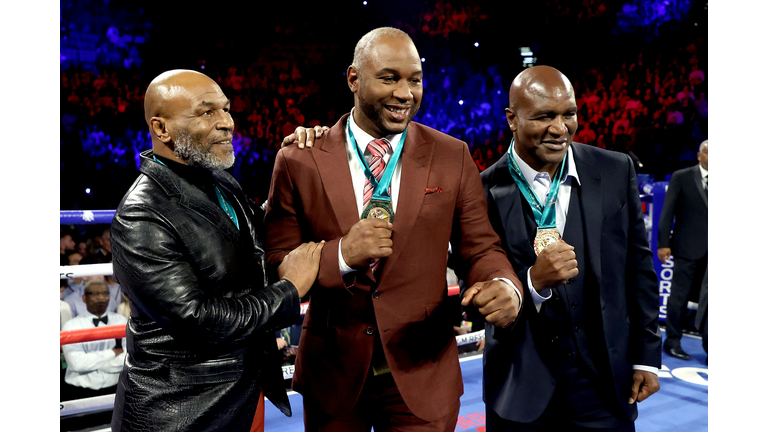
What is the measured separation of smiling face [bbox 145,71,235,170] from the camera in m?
1.31

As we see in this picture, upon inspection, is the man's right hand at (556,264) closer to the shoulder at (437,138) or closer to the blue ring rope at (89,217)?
the shoulder at (437,138)

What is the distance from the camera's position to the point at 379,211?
1.37 meters

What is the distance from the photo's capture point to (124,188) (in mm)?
6871

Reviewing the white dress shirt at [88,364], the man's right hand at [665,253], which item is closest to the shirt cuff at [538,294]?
the white dress shirt at [88,364]

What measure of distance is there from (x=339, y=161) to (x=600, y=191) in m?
0.73

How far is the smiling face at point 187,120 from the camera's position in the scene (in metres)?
1.31

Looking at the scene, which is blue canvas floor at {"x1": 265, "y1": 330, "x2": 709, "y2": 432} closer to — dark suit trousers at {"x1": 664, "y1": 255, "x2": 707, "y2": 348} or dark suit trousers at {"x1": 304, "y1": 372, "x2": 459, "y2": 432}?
dark suit trousers at {"x1": 664, "y1": 255, "x2": 707, "y2": 348}

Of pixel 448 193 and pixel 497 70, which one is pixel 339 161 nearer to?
pixel 448 193

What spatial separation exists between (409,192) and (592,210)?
52 cm

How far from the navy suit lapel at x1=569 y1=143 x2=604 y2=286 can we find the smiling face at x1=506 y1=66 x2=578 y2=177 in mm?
94

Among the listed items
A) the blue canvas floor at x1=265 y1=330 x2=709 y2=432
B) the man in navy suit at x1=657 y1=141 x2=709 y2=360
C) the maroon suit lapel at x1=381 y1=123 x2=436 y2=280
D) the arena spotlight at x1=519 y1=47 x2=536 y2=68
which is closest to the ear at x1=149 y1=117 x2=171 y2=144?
the maroon suit lapel at x1=381 y1=123 x2=436 y2=280

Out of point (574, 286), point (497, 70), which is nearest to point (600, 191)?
point (574, 286)

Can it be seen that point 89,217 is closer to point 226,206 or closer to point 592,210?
point 226,206

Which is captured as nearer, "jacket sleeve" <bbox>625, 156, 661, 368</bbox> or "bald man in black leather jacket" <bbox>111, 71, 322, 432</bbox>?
"bald man in black leather jacket" <bbox>111, 71, 322, 432</bbox>
